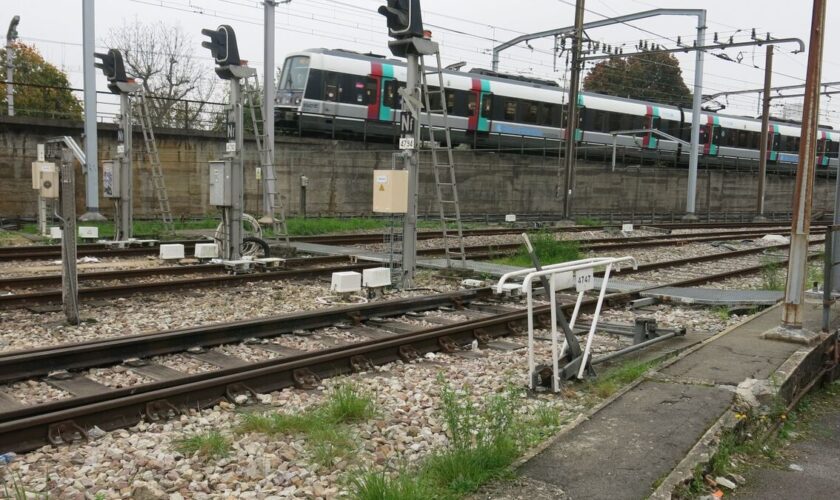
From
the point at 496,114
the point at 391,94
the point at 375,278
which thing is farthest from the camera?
the point at 496,114

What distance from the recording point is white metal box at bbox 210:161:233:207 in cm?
1285

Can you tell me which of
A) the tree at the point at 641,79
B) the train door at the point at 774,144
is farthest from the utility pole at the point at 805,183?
the tree at the point at 641,79

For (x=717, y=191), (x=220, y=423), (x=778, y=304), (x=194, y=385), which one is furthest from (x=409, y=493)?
(x=717, y=191)

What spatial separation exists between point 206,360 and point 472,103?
26224 mm

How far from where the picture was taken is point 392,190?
11.8 metres

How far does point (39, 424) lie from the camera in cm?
485

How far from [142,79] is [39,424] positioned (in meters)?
38.5

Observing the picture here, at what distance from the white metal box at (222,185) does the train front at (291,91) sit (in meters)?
14.8

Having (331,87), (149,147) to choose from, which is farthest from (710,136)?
(149,147)

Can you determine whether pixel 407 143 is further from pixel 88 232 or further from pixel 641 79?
pixel 641 79

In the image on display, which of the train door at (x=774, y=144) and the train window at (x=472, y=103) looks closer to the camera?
the train window at (x=472, y=103)

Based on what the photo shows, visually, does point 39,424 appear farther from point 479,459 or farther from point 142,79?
point 142,79

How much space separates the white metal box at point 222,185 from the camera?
42.2 feet

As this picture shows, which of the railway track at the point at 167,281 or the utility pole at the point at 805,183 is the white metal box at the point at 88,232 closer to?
the railway track at the point at 167,281
